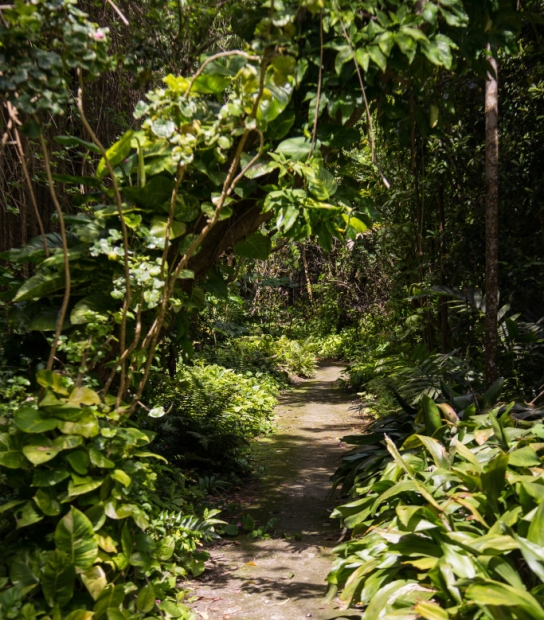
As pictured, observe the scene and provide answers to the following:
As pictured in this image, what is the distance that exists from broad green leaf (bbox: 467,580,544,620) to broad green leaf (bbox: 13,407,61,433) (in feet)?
5.29

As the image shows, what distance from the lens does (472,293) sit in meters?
4.48

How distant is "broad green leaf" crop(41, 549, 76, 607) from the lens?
85.7 inches

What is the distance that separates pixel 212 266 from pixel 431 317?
378cm

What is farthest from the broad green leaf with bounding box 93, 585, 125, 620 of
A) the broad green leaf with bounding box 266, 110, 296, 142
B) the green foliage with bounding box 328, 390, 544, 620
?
the broad green leaf with bounding box 266, 110, 296, 142

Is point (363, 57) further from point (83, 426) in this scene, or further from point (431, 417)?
point (83, 426)

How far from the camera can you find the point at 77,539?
224 cm

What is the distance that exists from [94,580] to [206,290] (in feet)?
5.61

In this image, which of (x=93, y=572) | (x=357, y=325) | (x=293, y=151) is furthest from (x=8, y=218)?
(x=357, y=325)

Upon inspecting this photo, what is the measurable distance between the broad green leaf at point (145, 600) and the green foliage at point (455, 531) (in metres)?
0.80

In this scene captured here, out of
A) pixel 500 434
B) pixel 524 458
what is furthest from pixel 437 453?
pixel 524 458

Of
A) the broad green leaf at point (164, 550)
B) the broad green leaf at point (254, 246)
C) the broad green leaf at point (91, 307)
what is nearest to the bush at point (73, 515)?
the broad green leaf at point (164, 550)

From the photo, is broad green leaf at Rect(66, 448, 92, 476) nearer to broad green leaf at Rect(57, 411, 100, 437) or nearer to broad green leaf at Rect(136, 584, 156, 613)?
broad green leaf at Rect(57, 411, 100, 437)

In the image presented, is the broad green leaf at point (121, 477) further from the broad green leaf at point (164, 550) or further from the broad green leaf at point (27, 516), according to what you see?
the broad green leaf at point (164, 550)

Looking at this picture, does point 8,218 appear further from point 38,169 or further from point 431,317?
point 431,317
